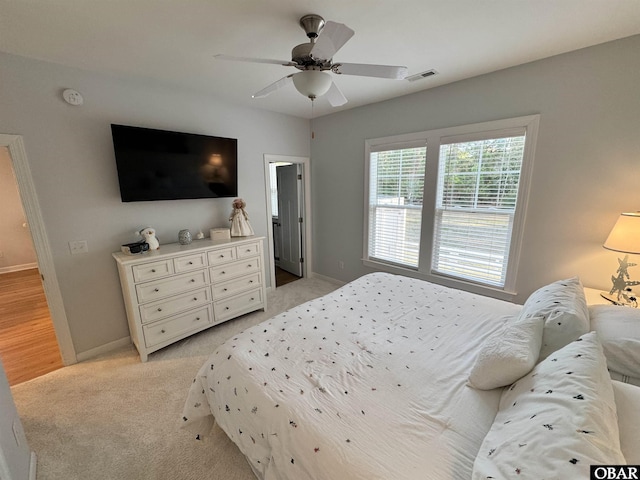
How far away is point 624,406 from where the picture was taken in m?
0.87

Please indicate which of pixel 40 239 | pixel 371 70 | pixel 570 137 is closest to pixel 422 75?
pixel 371 70

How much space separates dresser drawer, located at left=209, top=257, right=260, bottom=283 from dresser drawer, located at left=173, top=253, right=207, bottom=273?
0.14 meters

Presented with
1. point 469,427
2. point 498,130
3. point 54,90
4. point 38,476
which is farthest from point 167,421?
point 498,130

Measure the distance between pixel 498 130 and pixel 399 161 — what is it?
1079 millimetres

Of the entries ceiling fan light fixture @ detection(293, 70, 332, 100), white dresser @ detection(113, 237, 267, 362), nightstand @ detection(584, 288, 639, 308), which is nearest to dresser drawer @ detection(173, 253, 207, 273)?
white dresser @ detection(113, 237, 267, 362)

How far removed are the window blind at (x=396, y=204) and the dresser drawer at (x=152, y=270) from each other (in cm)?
258

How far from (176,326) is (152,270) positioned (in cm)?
65

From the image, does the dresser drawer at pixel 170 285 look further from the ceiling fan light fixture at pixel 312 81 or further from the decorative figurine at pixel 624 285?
the decorative figurine at pixel 624 285

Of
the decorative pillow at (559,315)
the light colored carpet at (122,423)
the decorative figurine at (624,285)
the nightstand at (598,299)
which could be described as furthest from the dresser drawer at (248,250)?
the decorative figurine at (624,285)

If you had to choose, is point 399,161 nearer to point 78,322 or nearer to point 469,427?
point 469,427

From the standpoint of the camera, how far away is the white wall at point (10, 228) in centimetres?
474

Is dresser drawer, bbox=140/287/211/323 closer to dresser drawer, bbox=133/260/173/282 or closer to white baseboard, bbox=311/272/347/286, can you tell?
dresser drawer, bbox=133/260/173/282

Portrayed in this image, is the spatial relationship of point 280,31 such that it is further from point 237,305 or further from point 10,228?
point 10,228

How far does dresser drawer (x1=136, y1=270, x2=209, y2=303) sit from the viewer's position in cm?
239
